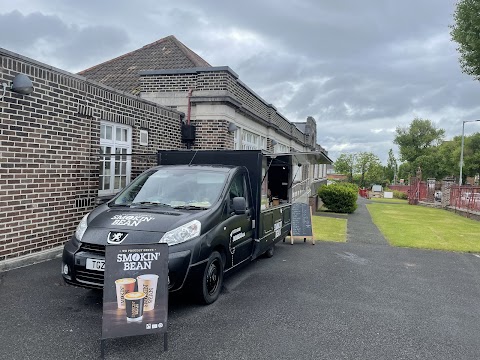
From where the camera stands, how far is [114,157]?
877 cm

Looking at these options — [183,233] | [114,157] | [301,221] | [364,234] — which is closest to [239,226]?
[183,233]

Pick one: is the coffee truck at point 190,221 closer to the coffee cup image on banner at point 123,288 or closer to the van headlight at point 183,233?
the van headlight at point 183,233

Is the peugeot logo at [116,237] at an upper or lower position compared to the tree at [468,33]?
lower

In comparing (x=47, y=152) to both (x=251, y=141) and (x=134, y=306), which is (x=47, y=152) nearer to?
(x=134, y=306)

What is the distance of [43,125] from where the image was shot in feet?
21.8

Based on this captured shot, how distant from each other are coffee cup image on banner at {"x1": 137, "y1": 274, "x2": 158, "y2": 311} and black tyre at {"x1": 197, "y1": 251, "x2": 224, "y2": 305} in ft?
3.28

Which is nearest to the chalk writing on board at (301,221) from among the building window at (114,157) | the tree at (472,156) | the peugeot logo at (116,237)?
the building window at (114,157)

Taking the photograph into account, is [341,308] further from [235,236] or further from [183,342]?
[183,342]

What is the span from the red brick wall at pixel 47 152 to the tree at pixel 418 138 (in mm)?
76762

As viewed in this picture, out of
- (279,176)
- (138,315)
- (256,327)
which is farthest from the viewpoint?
(279,176)

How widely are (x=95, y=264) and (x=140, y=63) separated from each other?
13.2m

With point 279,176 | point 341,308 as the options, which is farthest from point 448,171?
point 341,308

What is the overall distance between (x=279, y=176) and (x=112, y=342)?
7.45 metres

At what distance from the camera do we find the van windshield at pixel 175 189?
537cm
